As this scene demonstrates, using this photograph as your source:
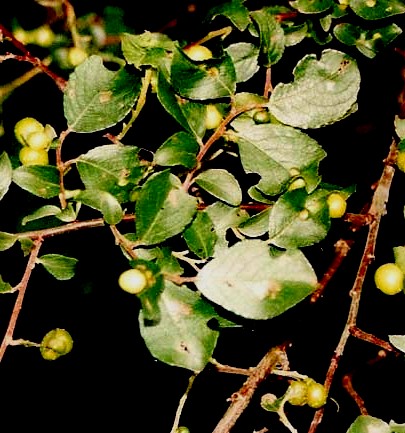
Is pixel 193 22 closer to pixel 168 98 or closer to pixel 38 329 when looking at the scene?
pixel 168 98

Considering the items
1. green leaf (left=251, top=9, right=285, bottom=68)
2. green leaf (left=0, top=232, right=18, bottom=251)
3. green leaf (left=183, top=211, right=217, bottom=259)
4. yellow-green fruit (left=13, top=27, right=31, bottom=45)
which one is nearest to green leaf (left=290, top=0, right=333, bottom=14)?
green leaf (left=251, top=9, right=285, bottom=68)

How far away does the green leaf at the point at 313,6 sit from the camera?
3.99ft

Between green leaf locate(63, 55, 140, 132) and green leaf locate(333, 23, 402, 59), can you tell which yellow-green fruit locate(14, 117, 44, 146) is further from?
green leaf locate(333, 23, 402, 59)

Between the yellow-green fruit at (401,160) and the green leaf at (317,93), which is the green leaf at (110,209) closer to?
the green leaf at (317,93)

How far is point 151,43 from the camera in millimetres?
1068

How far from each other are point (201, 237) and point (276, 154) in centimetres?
20

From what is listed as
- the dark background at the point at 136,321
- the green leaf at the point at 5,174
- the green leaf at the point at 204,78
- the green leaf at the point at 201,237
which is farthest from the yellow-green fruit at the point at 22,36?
the green leaf at the point at 201,237

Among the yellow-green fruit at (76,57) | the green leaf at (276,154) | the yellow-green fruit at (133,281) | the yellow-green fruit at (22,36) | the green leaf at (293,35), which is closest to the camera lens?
the yellow-green fruit at (133,281)

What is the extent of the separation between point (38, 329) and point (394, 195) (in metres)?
1.42

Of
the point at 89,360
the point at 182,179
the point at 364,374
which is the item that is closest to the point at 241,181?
the point at 182,179

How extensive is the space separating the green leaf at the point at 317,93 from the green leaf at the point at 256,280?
0.80ft

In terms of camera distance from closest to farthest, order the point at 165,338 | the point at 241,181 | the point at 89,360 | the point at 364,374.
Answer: the point at 165,338, the point at 241,181, the point at 364,374, the point at 89,360

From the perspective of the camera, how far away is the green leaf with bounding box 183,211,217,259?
0.99 metres

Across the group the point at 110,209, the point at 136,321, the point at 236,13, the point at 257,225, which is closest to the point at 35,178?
the point at 110,209
